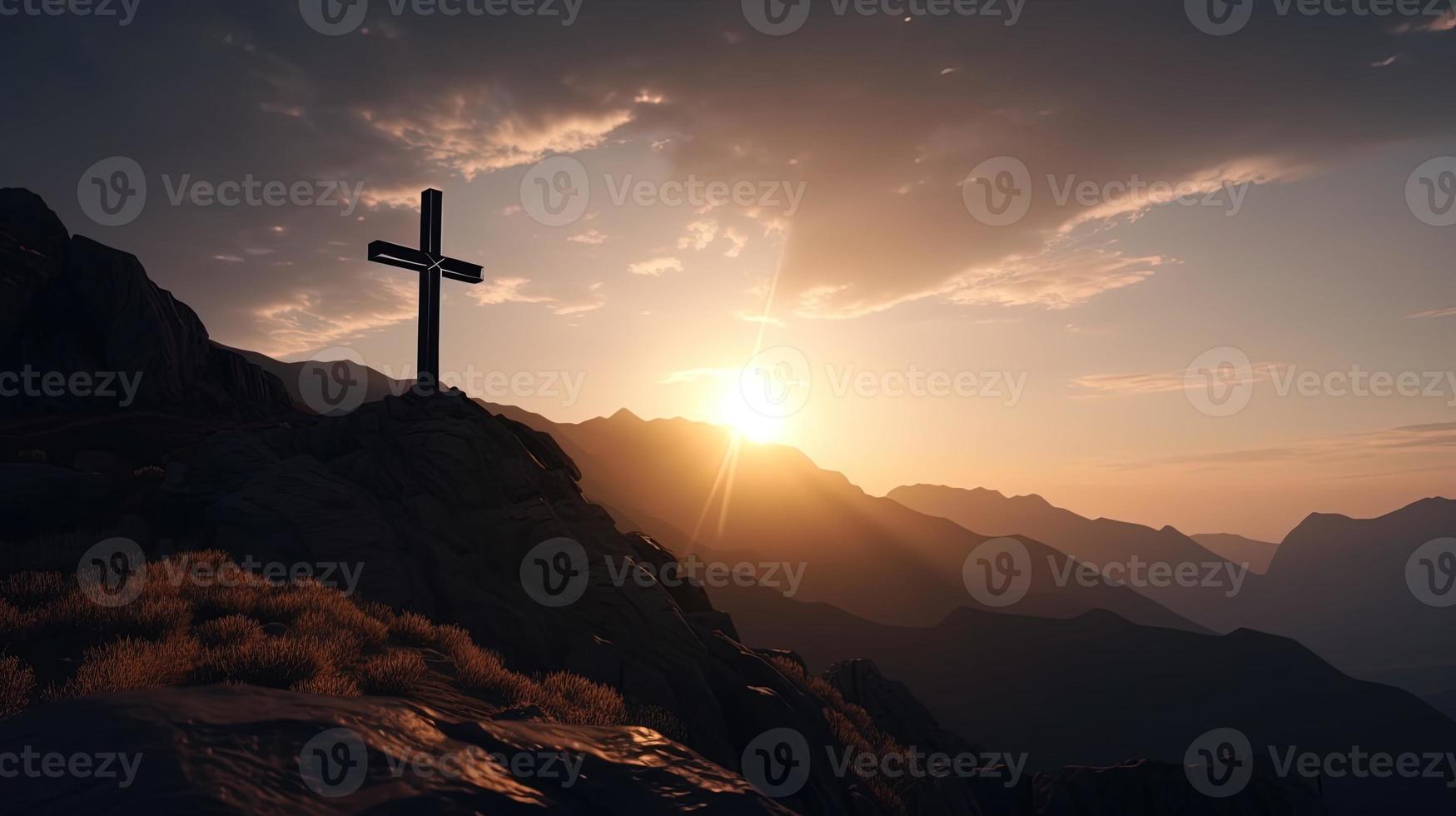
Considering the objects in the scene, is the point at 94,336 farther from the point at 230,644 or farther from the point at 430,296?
the point at 230,644

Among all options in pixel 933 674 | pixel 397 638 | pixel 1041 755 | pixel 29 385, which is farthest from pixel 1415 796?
pixel 29 385

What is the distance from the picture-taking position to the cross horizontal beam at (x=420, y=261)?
2009 cm

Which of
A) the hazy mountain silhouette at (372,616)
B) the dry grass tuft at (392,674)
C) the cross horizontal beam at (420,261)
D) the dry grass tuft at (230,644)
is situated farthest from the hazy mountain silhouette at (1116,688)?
the dry grass tuft at (392,674)

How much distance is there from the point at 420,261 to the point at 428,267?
0.28 meters

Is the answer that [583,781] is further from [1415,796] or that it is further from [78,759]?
[1415,796]

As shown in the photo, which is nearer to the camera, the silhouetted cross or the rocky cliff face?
the silhouetted cross

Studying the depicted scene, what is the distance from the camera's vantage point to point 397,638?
11484 millimetres

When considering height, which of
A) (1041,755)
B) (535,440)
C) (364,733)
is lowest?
(1041,755)

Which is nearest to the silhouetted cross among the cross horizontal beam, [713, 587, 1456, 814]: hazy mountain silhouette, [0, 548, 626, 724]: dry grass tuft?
the cross horizontal beam

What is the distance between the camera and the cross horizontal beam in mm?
20094

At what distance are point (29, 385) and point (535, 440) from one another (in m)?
19.2

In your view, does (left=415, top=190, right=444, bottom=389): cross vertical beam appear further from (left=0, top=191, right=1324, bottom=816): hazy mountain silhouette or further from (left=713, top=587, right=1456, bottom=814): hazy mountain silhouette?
(left=713, top=587, right=1456, bottom=814): hazy mountain silhouette

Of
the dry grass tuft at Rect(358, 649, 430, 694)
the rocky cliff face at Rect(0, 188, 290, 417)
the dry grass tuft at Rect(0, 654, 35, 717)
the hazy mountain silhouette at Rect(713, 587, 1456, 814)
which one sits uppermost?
the rocky cliff face at Rect(0, 188, 290, 417)

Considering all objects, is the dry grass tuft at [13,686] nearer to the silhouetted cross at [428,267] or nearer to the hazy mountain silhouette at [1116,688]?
the silhouetted cross at [428,267]
